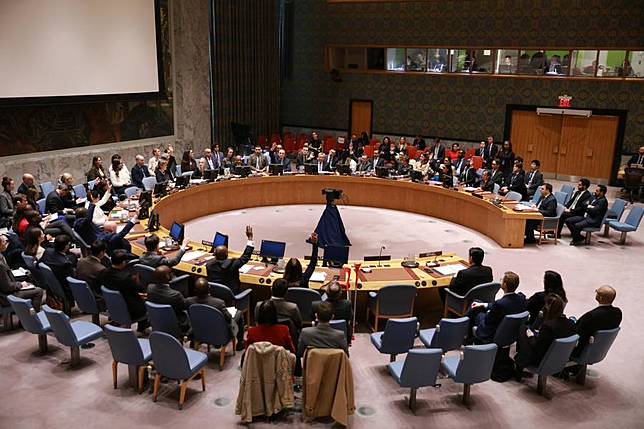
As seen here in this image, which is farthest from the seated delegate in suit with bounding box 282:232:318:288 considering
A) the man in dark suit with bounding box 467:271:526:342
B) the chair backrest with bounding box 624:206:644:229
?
the chair backrest with bounding box 624:206:644:229

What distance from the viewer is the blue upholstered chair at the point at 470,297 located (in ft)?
24.0

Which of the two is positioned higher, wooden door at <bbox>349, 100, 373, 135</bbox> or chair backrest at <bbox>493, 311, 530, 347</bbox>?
wooden door at <bbox>349, 100, 373, 135</bbox>

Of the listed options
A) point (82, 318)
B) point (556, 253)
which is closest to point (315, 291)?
point (82, 318)

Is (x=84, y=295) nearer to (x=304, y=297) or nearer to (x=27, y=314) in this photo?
(x=27, y=314)

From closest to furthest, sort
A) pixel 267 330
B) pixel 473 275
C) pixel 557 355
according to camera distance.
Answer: pixel 267 330, pixel 557 355, pixel 473 275

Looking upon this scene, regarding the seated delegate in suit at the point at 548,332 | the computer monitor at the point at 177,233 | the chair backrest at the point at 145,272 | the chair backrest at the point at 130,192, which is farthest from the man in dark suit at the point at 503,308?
the chair backrest at the point at 130,192

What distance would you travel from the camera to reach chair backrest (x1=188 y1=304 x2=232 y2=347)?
6.23 m

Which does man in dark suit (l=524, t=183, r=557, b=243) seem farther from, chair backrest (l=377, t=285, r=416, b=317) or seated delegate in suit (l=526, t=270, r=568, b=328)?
chair backrest (l=377, t=285, r=416, b=317)

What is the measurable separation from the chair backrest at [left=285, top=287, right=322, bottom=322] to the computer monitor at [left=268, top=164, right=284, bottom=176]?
25.6 ft

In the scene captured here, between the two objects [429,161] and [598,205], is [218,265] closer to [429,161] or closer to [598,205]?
[598,205]

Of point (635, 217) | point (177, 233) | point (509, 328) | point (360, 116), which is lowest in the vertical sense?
point (509, 328)

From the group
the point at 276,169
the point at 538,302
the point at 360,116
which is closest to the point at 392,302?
the point at 538,302

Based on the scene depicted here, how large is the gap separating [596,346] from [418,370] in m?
2.10

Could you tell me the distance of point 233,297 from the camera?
711 centimetres
